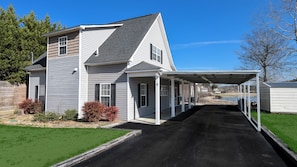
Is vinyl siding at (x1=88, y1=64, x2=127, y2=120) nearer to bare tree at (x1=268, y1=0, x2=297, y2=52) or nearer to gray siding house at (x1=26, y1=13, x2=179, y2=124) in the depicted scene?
gray siding house at (x1=26, y1=13, x2=179, y2=124)

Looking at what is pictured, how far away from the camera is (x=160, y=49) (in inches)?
612

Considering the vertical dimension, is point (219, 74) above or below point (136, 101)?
above

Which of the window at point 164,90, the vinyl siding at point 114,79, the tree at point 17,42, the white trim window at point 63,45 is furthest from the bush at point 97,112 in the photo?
the tree at point 17,42

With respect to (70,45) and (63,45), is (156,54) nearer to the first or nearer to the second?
(70,45)

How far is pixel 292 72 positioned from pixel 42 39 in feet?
99.8

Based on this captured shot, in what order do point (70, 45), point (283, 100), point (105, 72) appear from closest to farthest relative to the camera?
point (105, 72) → point (70, 45) → point (283, 100)

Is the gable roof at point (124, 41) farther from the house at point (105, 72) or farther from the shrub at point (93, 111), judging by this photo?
the shrub at point (93, 111)

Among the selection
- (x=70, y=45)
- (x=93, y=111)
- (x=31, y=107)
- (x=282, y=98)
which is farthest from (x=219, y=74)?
(x=31, y=107)

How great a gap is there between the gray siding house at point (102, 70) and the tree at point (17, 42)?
543cm

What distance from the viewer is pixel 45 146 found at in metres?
5.28

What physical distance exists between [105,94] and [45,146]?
5.72 meters

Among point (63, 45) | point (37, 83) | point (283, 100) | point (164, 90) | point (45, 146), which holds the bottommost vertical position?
point (45, 146)

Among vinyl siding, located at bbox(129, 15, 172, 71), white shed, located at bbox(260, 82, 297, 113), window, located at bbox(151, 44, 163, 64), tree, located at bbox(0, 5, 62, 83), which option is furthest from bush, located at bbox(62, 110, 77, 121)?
white shed, located at bbox(260, 82, 297, 113)

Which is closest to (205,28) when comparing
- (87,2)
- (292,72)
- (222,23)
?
(222,23)
